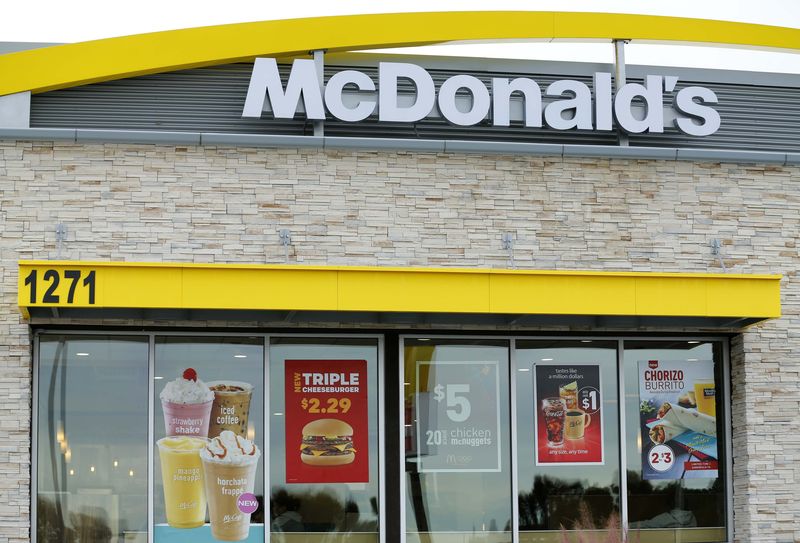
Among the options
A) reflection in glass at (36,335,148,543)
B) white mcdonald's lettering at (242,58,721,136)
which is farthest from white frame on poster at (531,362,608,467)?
reflection in glass at (36,335,148,543)

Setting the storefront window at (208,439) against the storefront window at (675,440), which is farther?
the storefront window at (675,440)

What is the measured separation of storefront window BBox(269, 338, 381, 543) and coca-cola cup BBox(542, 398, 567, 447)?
231cm

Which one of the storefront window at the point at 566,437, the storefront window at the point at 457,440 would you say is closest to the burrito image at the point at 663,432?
the storefront window at the point at 566,437

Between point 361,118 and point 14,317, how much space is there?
5.14 metres

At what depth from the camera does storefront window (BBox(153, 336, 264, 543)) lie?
1434cm

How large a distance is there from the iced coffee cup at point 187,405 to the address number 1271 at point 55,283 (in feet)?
5.88

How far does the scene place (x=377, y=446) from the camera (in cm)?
1495

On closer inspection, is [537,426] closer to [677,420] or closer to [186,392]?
[677,420]

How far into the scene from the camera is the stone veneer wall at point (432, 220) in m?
14.5

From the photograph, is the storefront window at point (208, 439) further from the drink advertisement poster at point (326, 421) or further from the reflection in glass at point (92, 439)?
the drink advertisement poster at point (326, 421)


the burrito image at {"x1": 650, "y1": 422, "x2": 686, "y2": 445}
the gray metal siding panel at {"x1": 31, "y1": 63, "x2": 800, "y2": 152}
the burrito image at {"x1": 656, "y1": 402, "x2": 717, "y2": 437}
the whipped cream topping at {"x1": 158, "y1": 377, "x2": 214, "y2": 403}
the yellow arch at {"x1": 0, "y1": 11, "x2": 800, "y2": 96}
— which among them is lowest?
the burrito image at {"x1": 650, "y1": 422, "x2": 686, "y2": 445}

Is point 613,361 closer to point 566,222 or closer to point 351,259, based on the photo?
point 566,222

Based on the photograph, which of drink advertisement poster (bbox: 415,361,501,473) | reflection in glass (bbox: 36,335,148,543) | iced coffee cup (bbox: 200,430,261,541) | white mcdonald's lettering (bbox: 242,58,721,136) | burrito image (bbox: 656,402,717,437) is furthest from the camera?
burrito image (bbox: 656,402,717,437)

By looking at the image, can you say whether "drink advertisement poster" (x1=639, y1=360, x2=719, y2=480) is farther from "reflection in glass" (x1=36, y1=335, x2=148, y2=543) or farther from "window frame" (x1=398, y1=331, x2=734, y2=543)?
"reflection in glass" (x1=36, y1=335, x2=148, y2=543)
